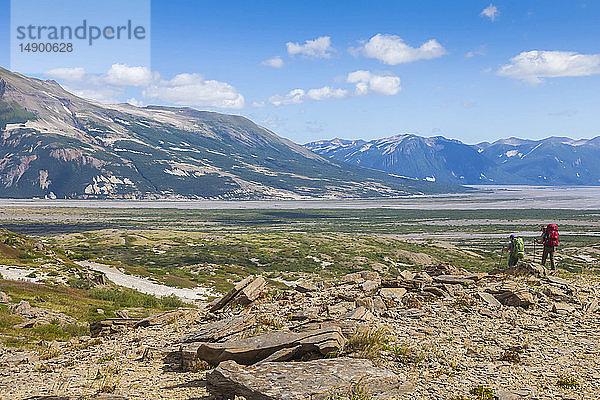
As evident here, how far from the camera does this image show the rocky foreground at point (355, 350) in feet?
40.7

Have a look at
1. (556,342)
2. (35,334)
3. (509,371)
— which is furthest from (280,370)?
(35,334)

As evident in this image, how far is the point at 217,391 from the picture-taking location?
500 inches

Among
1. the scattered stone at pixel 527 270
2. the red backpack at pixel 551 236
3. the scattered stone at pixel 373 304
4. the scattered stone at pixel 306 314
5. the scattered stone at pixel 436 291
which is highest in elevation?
the red backpack at pixel 551 236

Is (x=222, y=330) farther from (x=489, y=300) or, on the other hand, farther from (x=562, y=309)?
(x=562, y=309)

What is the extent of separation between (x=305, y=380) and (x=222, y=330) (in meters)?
7.53

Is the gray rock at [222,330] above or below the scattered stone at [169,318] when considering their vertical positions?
above

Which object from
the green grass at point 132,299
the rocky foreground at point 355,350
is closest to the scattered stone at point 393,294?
the rocky foreground at point 355,350

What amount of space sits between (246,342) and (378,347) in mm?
4666

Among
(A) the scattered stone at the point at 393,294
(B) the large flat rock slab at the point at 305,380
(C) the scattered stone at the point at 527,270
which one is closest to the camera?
(B) the large flat rock slab at the point at 305,380

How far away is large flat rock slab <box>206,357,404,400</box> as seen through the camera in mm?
11531

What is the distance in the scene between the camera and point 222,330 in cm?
1883

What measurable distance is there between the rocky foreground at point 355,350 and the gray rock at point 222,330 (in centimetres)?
9

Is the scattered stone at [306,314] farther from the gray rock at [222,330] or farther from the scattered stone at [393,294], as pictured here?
the scattered stone at [393,294]

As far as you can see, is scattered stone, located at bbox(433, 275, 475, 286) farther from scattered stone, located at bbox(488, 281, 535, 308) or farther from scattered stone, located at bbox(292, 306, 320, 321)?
scattered stone, located at bbox(292, 306, 320, 321)
